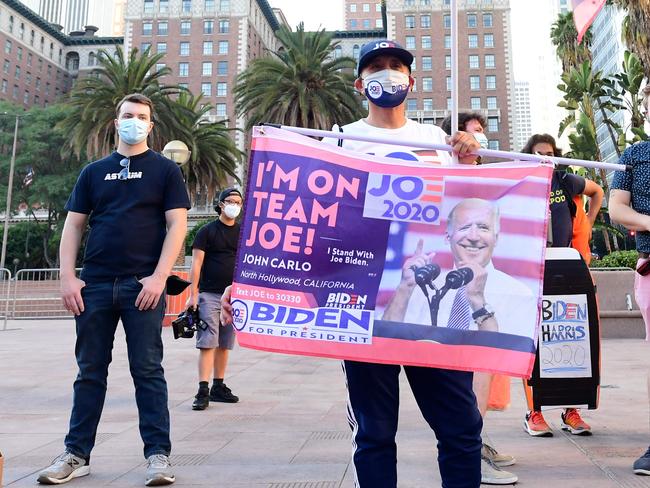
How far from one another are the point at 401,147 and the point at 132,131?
78.8 inches

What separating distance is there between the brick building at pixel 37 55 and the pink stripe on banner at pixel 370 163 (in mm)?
76401

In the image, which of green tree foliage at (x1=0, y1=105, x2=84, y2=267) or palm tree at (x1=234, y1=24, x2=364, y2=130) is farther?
green tree foliage at (x1=0, y1=105, x2=84, y2=267)

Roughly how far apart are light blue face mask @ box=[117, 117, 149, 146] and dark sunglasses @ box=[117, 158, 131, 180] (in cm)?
14

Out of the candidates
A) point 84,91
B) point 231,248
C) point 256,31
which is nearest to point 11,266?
point 84,91

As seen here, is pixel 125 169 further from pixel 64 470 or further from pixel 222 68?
pixel 222 68

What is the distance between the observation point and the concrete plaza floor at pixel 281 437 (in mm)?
3195

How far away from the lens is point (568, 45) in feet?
120

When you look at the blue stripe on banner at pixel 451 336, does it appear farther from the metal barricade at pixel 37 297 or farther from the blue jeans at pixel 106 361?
the metal barricade at pixel 37 297

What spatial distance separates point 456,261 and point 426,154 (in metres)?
0.54

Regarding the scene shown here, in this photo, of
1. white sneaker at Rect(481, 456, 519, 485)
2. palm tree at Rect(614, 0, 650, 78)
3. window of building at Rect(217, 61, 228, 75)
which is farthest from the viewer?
window of building at Rect(217, 61, 228, 75)

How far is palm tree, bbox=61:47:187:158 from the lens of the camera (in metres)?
27.9

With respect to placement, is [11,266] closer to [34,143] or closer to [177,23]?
[34,143]

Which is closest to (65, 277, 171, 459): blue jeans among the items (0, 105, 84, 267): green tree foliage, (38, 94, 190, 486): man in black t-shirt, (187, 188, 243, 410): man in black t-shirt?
(38, 94, 190, 486): man in black t-shirt

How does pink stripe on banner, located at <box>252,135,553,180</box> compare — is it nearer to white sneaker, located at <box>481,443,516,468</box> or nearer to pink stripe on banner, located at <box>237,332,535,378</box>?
pink stripe on banner, located at <box>237,332,535,378</box>
